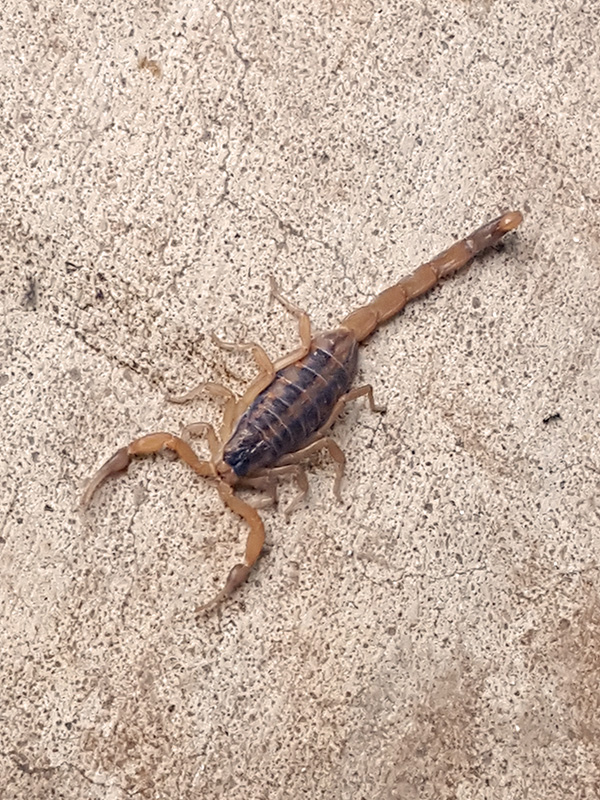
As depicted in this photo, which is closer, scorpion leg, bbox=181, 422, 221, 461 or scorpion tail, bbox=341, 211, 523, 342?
scorpion leg, bbox=181, 422, 221, 461

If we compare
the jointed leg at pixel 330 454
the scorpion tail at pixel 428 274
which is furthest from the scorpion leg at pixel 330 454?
the scorpion tail at pixel 428 274

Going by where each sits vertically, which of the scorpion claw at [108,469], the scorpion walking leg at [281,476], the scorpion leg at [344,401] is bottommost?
the scorpion claw at [108,469]

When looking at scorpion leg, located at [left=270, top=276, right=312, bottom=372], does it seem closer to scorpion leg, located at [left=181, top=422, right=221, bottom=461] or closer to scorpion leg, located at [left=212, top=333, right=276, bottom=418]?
scorpion leg, located at [left=212, top=333, right=276, bottom=418]

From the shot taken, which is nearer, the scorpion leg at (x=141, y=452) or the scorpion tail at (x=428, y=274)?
the scorpion leg at (x=141, y=452)

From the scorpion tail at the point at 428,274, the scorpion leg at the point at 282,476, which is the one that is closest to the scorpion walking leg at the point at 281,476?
the scorpion leg at the point at 282,476

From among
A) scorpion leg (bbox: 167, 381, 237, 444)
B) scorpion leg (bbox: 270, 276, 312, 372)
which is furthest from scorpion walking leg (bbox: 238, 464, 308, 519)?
scorpion leg (bbox: 270, 276, 312, 372)

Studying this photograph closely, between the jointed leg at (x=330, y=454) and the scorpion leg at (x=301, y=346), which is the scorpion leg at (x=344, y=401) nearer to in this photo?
the jointed leg at (x=330, y=454)

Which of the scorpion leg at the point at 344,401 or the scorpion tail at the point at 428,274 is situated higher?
the scorpion tail at the point at 428,274

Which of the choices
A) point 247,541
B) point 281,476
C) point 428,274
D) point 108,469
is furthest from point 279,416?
point 428,274
